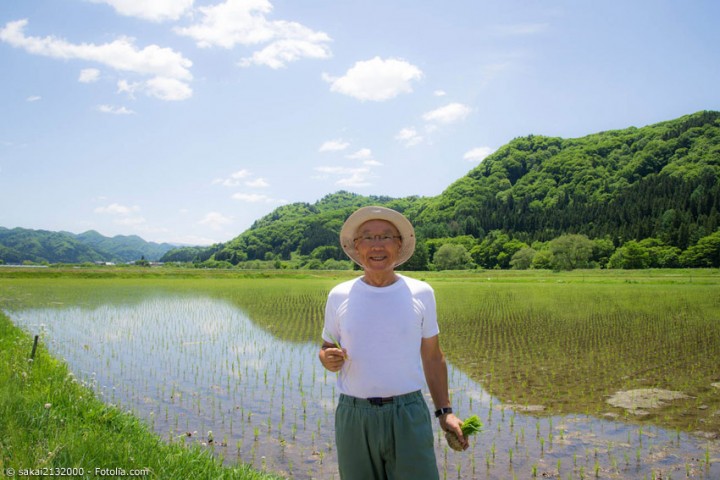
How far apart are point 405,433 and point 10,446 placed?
10.2 feet

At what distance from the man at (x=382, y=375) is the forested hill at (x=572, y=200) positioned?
7629 centimetres

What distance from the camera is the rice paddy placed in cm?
596

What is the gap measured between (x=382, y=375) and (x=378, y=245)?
717mm

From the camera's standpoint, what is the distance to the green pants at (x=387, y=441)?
2.49m

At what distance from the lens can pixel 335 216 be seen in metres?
161

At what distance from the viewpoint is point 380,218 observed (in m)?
2.96

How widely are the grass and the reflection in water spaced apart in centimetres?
93

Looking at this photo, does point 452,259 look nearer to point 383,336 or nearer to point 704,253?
point 704,253

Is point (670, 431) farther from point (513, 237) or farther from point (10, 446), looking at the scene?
point (513, 237)

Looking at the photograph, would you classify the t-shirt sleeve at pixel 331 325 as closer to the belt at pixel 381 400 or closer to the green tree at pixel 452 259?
the belt at pixel 381 400

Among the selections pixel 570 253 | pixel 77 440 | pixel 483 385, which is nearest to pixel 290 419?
pixel 77 440

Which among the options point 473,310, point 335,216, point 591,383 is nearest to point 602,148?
point 335,216

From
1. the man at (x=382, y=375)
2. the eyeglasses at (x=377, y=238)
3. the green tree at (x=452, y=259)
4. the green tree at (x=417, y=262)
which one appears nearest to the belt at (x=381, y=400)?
the man at (x=382, y=375)

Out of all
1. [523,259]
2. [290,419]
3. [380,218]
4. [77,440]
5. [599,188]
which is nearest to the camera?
[380,218]
